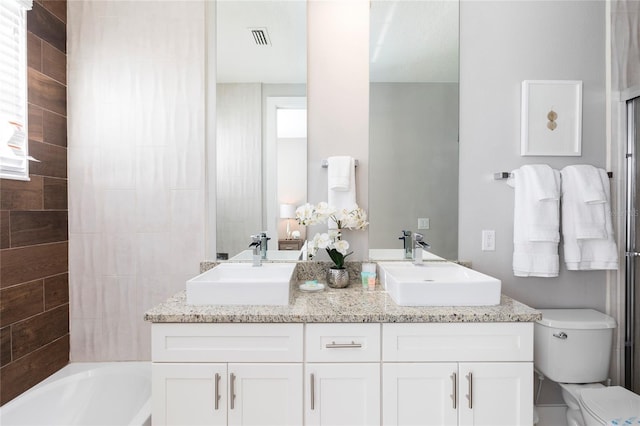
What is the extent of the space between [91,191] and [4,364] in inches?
36.0

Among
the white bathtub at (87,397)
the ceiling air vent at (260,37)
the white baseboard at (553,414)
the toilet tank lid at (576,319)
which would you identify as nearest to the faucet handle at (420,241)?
the toilet tank lid at (576,319)

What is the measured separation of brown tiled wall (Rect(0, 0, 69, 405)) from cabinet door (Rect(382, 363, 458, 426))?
5.65 feet

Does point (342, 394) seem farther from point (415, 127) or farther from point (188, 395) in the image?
point (415, 127)

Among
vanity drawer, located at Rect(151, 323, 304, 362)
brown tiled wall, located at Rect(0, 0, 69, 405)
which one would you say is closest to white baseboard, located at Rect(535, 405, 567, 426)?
vanity drawer, located at Rect(151, 323, 304, 362)

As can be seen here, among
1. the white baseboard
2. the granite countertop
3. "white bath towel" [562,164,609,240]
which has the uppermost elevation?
"white bath towel" [562,164,609,240]

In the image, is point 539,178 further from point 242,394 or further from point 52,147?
point 52,147

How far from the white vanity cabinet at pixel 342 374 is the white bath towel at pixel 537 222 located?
1.02 metres

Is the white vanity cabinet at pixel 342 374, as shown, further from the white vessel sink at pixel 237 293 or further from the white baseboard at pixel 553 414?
the white baseboard at pixel 553 414

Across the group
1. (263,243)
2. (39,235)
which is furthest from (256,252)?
(39,235)

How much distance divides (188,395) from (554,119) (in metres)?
2.29

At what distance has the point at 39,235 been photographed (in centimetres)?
184

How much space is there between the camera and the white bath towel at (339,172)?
1964mm

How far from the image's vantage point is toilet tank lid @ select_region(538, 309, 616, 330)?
1.79 metres

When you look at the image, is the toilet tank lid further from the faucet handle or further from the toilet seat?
the faucet handle
